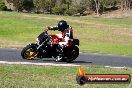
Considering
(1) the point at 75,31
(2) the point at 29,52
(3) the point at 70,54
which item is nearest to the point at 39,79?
(2) the point at 29,52

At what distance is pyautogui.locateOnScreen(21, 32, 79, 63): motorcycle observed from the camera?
1689cm

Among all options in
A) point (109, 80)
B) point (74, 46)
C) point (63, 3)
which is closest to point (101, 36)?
point (74, 46)

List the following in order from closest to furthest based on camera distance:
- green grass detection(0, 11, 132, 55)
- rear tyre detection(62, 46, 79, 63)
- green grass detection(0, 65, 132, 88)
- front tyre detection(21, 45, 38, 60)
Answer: green grass detection(0, 65, 132, 88) < front tyre detection(21, 45, 38, 60) < rear tyre detection(62, 46, 79, 63) < green grass detection(0, 11, 132, 55)

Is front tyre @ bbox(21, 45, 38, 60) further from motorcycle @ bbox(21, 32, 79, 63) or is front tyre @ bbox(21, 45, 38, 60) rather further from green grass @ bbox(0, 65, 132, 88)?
green grass @ bbox(0, 65, 132, 88)

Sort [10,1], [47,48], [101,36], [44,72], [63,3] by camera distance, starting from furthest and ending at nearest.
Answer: [63,3], [10,1], [101,36], [47,48], [44,72]

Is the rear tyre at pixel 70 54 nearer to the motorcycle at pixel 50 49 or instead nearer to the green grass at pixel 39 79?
the motorcycle at pixel 50 49

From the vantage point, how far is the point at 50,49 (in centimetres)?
1712

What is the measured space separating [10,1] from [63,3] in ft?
36.2

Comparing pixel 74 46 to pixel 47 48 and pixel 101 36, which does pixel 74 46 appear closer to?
pixel 47 48

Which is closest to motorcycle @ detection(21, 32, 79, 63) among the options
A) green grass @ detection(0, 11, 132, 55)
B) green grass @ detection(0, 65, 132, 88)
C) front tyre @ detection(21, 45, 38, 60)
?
front tyre @ detection(21, 45, 38, 60)

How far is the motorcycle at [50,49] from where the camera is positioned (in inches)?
665

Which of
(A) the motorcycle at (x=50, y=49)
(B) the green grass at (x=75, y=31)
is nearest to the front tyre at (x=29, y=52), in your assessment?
(A) the motorcycle at (x=50, y=49)

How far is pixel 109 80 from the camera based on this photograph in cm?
523

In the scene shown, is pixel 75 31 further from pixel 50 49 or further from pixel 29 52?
pixel 29 52
